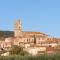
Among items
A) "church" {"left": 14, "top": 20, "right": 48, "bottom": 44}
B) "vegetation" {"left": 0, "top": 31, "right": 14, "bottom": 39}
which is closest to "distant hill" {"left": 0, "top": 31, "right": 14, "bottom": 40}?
"vegetation" {"left": 0, "top": 31, "right": 14, "bottom": 39}

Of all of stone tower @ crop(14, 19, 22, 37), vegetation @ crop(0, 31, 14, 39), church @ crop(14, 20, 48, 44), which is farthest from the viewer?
vegetation @ crop(0, 31, 14, 39)

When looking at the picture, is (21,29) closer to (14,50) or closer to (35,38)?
(35,38)

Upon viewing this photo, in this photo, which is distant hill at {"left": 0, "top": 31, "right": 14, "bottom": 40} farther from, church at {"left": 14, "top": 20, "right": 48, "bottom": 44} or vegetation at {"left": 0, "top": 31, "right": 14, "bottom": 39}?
church at {"left": 14, "top": 20, "right": 48, "bottom": 44}

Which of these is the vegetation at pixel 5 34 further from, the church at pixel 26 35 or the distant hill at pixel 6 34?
the church at pixel 26 35

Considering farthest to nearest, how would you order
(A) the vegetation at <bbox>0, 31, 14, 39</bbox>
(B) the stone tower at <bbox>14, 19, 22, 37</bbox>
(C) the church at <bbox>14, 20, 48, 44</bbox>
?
(A) the vegetation at <bbox>0, 31, 14, 39</bbox>, (B) the stone tower at <bbox>14, 19, 22, 37</bbox>, (C) the church at <bbox>14, 20, 48, 44</bbox>

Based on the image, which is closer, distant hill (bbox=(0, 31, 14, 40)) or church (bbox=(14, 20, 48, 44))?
church (bbox=(14, 20, 48, 44))

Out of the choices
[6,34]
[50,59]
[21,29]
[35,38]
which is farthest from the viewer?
[6,34]

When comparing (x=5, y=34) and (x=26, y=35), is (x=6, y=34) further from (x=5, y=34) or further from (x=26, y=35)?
(x=26, y=35)

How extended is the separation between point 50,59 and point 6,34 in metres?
56.7

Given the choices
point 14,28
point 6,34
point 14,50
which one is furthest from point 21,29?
point 14,50

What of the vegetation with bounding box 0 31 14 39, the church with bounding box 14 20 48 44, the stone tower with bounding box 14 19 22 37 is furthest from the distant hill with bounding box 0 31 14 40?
the church with bounding box 14 20 48 44

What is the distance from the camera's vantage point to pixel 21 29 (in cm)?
7462

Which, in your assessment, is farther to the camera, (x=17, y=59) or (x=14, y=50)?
(x=14, y=50)

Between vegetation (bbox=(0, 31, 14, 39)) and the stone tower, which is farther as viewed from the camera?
vegetation (bbox=(0, 31, 14, 39))
